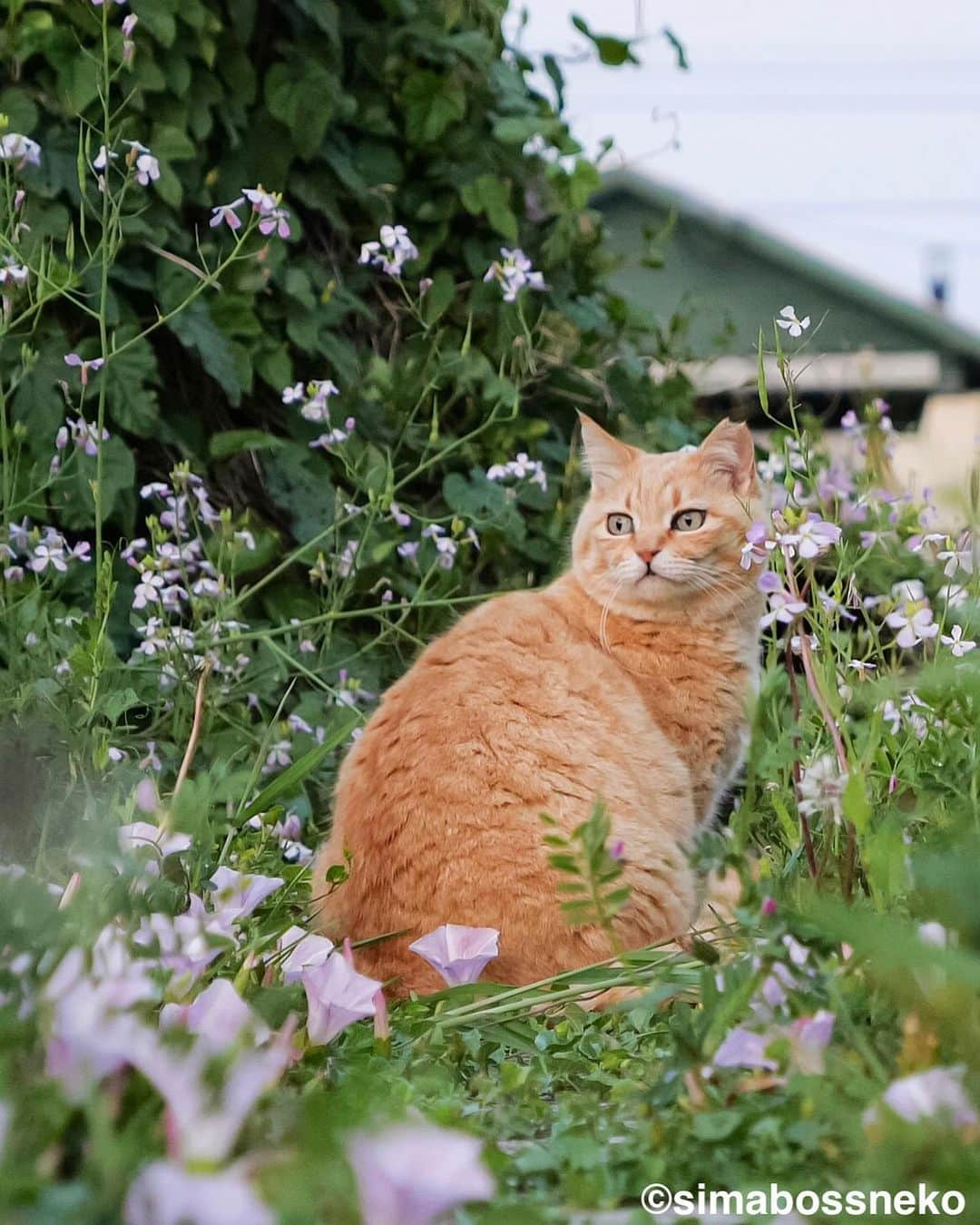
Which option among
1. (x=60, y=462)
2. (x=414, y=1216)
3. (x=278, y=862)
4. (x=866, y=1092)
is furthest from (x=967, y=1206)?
(x=60, y=462)

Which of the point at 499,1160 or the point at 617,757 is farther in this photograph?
the point at 617,757

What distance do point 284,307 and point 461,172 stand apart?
1.93ft

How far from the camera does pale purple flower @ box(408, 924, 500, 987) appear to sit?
1629 millimetres

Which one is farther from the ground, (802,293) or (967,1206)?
(802,293)

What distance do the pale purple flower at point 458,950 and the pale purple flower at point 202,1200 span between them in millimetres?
1042

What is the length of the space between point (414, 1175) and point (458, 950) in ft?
3.54

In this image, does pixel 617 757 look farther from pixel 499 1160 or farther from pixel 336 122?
pixel 336 122

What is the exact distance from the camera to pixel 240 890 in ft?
4.23

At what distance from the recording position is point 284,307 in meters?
3.19

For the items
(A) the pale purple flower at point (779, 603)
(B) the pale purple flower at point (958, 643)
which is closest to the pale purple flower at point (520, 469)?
(B) the pale purple flower at point (958, 643)

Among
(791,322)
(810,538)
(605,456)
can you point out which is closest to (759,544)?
(810,538)

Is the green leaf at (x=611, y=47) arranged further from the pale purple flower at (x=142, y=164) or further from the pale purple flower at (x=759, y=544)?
the pale purple flower at (x=759, y=544)

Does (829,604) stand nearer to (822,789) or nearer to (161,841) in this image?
(822,789)

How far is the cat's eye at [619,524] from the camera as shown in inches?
113
